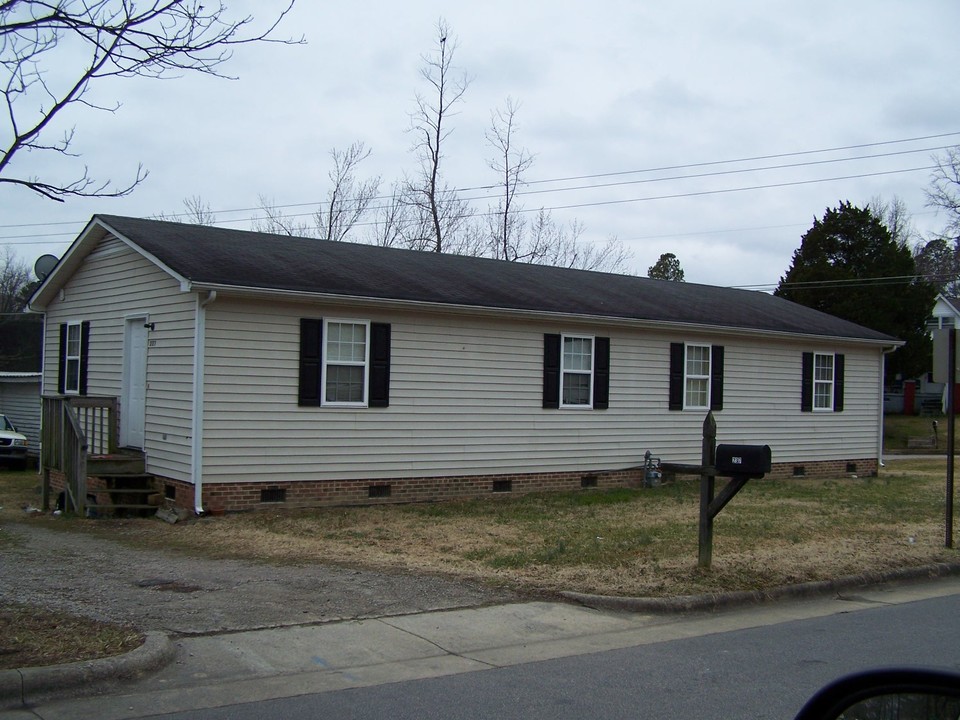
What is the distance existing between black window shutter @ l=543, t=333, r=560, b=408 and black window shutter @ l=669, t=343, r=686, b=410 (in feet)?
10.2

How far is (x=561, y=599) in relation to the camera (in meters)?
9.13

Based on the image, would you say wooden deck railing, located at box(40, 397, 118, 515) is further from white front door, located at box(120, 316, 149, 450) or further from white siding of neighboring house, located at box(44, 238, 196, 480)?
white siding of neighboring house, located at box(44, 238, 196, 480)

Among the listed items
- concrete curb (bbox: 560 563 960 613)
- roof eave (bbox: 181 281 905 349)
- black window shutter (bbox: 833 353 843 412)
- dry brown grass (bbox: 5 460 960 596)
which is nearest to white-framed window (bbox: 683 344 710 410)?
roof eave (bbox: 181 281 905 349)

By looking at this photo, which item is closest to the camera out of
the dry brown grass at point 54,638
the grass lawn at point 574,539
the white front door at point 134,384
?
the dry brown grass at point 54,638

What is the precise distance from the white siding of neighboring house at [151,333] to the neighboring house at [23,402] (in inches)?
378

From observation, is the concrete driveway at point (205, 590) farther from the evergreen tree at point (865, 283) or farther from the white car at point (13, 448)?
the evergreen tree at point (865, 283)

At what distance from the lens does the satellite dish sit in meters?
20.4

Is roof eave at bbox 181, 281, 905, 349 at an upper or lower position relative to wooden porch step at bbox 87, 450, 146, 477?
upper

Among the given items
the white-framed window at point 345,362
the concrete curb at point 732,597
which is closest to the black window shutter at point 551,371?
the white-framed window at point 345,362

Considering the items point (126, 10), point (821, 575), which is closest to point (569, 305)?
point (821, 575)

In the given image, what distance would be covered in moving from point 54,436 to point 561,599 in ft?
34.9

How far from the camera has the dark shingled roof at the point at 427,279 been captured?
1469 centimetres

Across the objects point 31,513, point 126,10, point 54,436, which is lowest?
point 31,513

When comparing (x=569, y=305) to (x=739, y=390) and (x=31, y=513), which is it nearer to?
(x=739, y=390)
